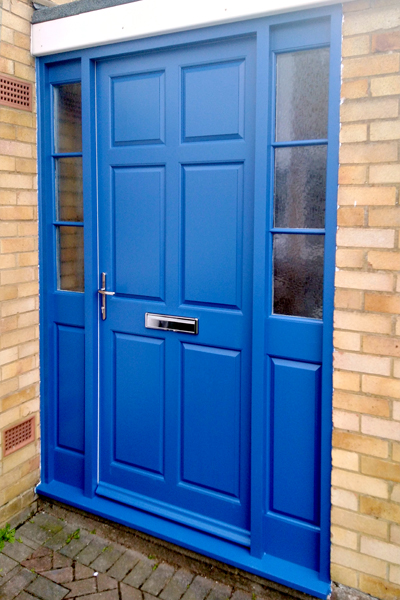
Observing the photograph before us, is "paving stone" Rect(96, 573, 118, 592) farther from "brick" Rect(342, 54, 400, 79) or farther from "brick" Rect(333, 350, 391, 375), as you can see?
"brick" Rect(342, 54, 400, 79)

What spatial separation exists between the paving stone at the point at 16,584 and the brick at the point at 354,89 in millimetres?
2839

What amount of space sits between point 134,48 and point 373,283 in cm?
179

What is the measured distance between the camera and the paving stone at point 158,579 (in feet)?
9.40

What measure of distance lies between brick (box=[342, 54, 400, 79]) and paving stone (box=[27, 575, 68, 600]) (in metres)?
2.82

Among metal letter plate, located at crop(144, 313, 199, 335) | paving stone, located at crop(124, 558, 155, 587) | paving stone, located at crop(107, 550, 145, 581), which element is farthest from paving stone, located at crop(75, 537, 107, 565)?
metal letter plate, located at crop(144, 313, 199, 335)

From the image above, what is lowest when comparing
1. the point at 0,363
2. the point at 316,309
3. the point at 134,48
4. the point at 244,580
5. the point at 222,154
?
the point at 244,580


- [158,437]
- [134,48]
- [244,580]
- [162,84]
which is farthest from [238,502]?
[134,48]

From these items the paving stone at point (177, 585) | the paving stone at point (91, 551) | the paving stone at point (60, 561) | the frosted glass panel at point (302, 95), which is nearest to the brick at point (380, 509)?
the paving stone at point (177, 585)

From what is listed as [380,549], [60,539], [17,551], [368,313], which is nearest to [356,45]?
[368,313]

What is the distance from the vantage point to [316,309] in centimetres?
275

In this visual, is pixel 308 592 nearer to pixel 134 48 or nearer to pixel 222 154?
pixel 222 154

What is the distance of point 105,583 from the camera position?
2906 mm

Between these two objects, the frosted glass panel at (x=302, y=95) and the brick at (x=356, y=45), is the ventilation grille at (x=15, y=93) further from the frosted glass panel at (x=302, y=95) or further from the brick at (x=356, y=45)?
the brick at (x=356, y=45)

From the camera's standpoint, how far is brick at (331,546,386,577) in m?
2.60
